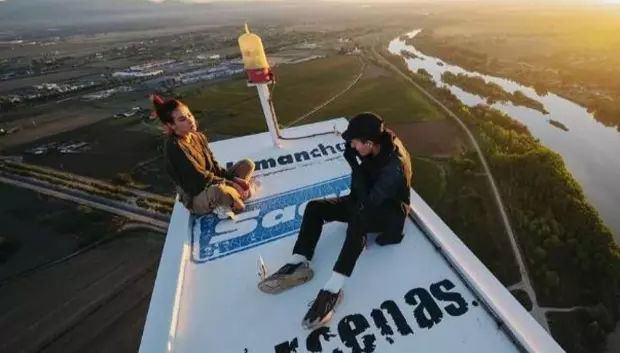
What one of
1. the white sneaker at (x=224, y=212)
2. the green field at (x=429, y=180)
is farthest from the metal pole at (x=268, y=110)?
the green field at (x=429, y=180)

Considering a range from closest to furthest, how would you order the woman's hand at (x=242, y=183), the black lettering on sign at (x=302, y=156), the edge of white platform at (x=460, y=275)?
1. the edge of white platform at (x=460, y=275)
2. the woman's hand at (x=242, y=183)
3. the black lettering on sign at (x=302, y=156)

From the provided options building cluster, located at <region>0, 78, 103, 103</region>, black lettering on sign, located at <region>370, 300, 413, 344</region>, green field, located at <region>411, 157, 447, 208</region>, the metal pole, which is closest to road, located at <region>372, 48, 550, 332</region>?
green field, located at <region>411, 157, 447, 208</region>

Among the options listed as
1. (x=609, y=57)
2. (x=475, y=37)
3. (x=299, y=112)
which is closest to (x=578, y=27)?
(x=475, y=37)

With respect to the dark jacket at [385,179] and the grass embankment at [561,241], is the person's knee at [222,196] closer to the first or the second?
the dark jacket at [385,179]

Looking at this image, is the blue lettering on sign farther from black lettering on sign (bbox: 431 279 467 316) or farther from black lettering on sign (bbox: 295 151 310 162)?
black lettering on sign (bbox: 431 279 467 316)

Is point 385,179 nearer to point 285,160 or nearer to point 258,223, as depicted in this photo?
point 258,223

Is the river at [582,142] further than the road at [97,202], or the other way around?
the river at [582,142]
